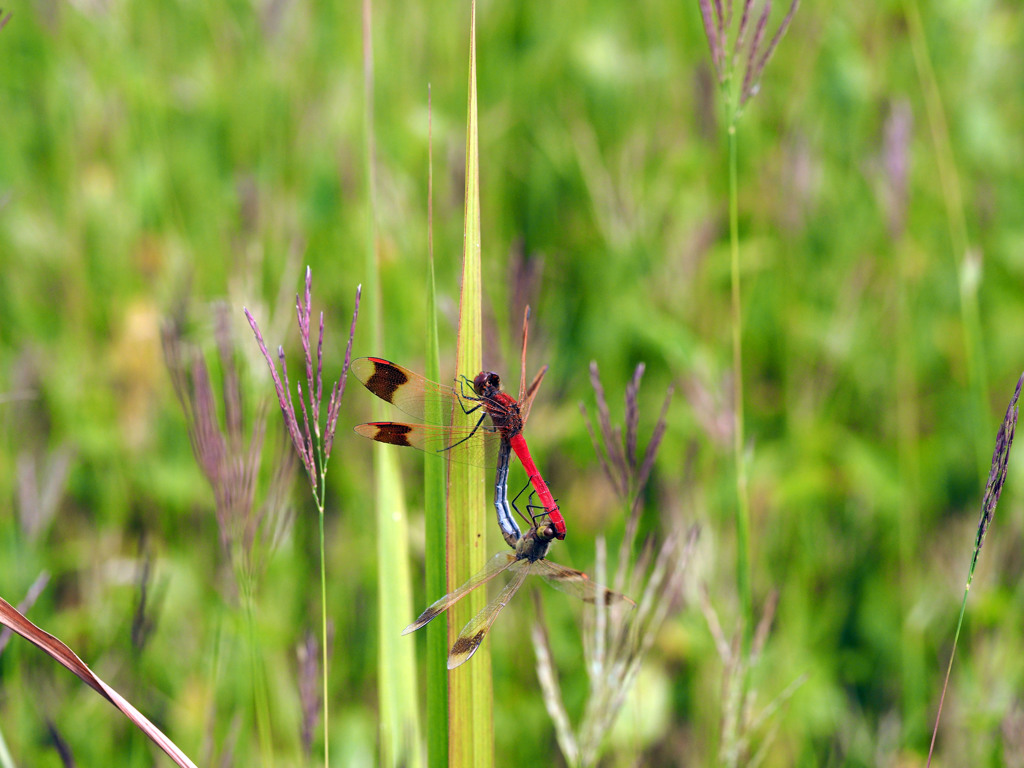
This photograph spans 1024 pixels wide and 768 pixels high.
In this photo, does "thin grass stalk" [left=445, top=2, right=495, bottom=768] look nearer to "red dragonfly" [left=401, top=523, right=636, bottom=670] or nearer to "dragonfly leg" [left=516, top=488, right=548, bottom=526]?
"red dragonfly" [left=401, top=523, right=636, bottom=670]

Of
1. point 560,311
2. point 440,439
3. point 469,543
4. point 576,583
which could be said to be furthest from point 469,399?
point 560,311

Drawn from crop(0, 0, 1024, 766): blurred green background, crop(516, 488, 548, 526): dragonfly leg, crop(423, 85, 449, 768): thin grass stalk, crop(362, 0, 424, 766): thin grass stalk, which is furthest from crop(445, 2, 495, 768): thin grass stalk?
crop(0, 0, 1024, 766): blurred green background

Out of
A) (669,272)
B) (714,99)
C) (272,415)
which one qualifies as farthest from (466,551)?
(714,99)

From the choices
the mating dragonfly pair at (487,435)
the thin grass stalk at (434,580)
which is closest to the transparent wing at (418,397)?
the mating dragonfly pair at (487,435)

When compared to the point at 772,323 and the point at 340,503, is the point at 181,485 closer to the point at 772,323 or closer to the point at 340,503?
the point at 340,503

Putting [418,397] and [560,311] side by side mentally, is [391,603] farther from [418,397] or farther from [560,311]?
[560,311]

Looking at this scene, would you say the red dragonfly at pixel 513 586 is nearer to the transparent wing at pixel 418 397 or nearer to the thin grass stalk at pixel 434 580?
the thin grass stalk at pixel 434 580
